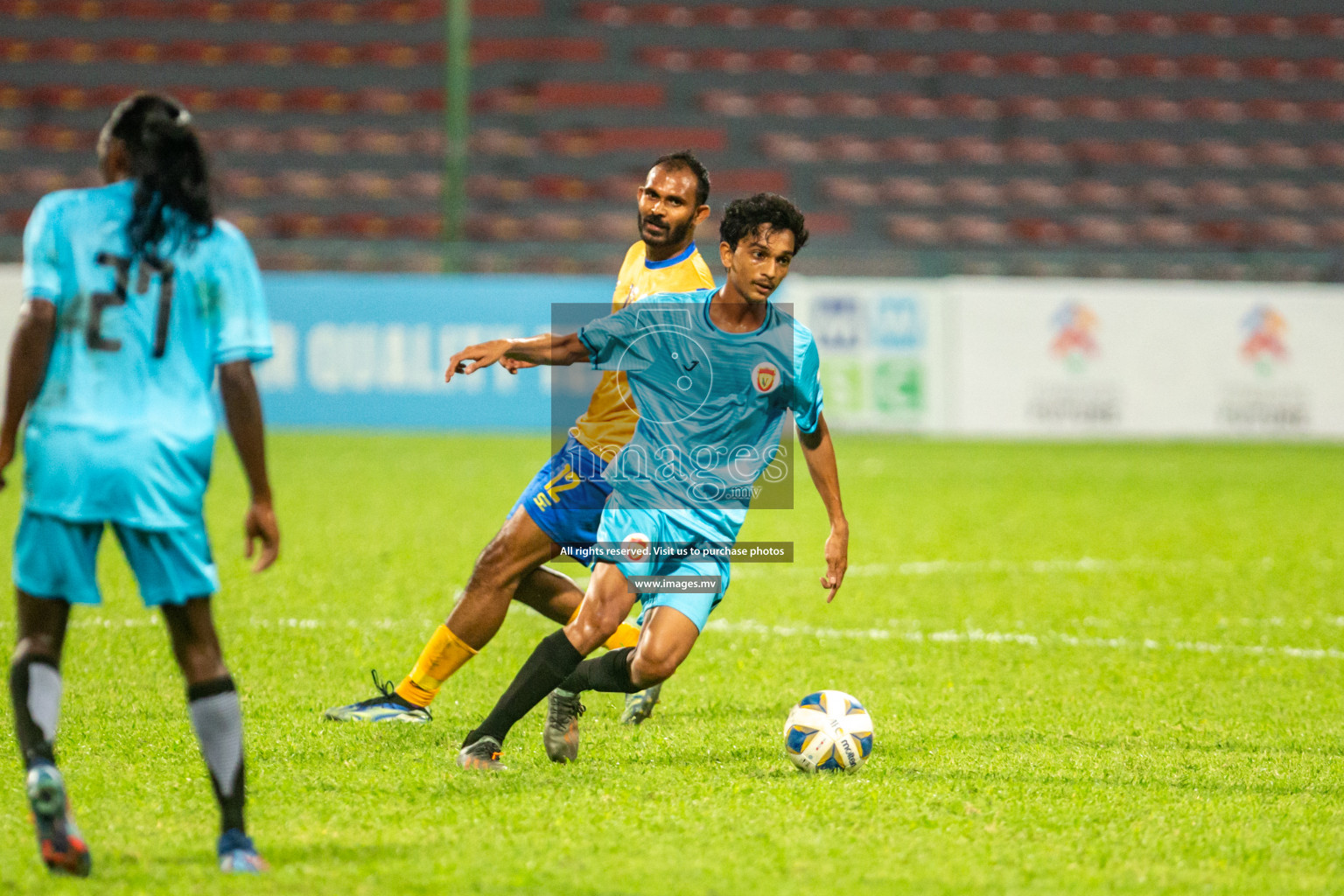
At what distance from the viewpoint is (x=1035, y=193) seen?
73.3 feet

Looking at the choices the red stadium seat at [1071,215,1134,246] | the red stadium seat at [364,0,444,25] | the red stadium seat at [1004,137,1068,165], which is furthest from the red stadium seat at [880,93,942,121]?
the red stadium seat at [364,0,444,25]

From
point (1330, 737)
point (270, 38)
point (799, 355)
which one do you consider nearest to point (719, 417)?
point (799, 355)

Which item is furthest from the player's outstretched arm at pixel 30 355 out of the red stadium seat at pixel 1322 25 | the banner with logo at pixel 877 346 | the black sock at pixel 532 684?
the red stadium seat at pixel 1322 25

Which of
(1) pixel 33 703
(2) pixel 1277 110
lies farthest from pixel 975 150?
(1) pixel 33 703

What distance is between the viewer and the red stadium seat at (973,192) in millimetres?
22119

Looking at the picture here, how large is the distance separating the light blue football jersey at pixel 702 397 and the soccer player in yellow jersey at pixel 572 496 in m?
0.29

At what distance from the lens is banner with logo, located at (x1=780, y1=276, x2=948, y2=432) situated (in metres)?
16.4

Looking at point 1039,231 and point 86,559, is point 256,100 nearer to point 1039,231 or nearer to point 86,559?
point 1039,231

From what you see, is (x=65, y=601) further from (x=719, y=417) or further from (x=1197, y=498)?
(x=1197, y=498)

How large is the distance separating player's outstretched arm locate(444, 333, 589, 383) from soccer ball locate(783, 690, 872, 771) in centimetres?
130

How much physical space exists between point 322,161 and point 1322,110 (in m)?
16.1

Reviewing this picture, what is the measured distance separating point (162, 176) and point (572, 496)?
1953 millimetres

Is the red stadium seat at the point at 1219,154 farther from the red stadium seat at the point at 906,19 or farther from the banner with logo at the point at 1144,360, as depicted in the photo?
the banner with logo at the point at 1144,360

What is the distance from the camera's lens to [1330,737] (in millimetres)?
4891
